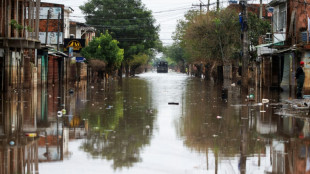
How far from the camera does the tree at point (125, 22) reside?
306 ft

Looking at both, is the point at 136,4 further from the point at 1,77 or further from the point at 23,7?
the point at 1,77

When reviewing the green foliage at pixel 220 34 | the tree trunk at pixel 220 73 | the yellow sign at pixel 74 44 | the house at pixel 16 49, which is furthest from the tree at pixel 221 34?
the house at pixel 16 49

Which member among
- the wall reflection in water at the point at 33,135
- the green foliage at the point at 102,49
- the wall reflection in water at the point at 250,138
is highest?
the green foliage at the point at 102,49

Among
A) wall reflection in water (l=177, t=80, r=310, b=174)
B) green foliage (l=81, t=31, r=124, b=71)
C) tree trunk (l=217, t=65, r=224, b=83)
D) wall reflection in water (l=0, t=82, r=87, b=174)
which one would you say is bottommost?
wall reflection in water (l=177, t=80, r=310, b=174)

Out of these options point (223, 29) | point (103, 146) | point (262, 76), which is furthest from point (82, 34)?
point (103, 146)

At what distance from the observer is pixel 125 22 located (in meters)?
93.1

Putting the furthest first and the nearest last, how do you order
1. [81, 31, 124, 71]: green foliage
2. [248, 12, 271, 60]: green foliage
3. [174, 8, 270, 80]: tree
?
[81, 31, 124, 71]: green foliage < [174, 8, 270, 80]: tree < [248, 12, 271, 60]: green foliage

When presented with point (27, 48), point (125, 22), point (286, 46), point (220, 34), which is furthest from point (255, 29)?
point (125, 22)

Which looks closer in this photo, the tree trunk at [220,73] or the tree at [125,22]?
the tree trunk at [220,73]

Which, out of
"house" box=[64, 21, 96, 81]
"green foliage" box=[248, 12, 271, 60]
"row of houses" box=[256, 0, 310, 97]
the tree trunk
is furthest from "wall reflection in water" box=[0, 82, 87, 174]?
the tree trunk

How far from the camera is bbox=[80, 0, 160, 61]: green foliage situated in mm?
93250

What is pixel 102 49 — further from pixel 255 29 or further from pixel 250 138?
pixel 250 138

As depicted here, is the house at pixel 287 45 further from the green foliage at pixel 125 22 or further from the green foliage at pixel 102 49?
the green foliage at pixel 125 22

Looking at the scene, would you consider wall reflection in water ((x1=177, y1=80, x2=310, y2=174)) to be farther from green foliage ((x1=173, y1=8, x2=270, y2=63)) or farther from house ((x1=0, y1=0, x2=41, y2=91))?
green foliage ((x1=173, y1=8, x2=270, y2=63))
